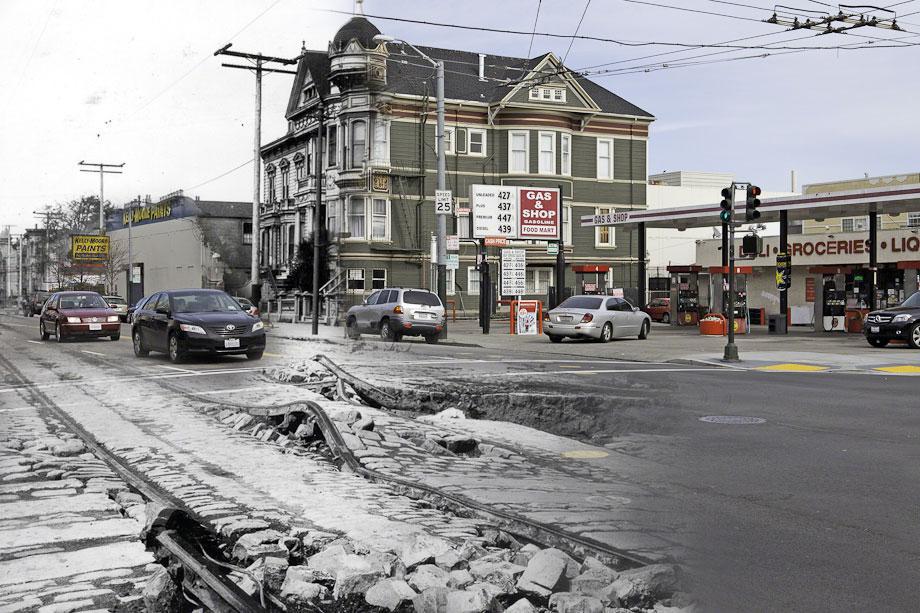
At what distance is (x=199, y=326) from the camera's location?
18359 mm

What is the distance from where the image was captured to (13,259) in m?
143

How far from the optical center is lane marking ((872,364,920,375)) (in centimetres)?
1956

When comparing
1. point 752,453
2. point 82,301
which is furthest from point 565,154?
point 752,453

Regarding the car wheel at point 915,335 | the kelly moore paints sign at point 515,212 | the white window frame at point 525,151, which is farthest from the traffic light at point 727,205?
the white window frame at point 525,151

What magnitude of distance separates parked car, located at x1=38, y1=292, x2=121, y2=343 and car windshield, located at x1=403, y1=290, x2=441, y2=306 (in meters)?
8.99

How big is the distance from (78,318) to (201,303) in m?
10.3

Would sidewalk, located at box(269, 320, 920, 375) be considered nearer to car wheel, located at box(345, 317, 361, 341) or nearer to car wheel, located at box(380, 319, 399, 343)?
car wheel, located at box(380, 319, 399, 343)

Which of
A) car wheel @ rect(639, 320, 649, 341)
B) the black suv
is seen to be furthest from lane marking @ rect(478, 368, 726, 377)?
car wheel @ rect(639, 320, 649, 341)

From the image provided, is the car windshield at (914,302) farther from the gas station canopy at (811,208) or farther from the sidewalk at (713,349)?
the gas station canopy at (811,208)

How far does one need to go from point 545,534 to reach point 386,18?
20.0 ft

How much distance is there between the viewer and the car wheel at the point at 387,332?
2434 cm

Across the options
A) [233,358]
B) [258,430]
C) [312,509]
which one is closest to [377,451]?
[258,430]

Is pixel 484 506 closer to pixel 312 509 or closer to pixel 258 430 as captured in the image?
pixel 312 509

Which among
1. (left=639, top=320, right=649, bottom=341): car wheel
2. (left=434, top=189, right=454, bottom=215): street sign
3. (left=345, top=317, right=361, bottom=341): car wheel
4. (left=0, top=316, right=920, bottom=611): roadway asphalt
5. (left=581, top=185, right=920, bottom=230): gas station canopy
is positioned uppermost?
(left=581, top=185, right=920, bottom=230): gas station canopy
